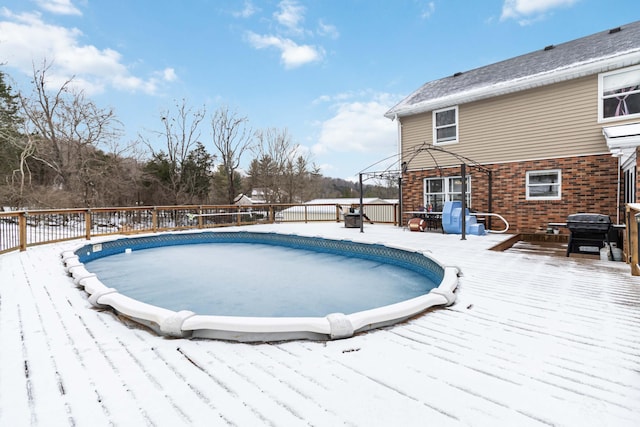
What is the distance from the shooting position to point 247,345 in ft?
Answer: 6.79

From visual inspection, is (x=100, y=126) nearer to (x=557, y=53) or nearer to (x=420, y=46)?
(x=420, y=46)

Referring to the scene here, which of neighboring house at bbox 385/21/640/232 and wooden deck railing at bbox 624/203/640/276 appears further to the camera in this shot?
neighboring house at bbox 385/21/640/232

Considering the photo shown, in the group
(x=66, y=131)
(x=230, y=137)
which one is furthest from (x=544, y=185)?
(x=66, y=131)

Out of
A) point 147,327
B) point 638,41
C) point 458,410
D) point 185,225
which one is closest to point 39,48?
point 185,225

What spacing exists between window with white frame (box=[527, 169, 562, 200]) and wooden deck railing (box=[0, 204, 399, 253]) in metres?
4.08

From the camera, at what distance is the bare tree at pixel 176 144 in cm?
1855

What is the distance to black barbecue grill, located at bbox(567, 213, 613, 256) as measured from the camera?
184 inches

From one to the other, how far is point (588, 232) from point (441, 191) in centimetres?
463

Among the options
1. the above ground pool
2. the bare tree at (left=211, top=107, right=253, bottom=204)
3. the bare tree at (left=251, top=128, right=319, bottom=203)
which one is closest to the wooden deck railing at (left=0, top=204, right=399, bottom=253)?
the above ground pool

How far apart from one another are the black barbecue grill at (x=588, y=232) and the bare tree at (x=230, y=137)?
1680 centimetres

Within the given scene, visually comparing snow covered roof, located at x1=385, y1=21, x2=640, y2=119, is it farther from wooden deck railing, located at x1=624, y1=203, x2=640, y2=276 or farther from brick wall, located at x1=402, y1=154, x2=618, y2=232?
wooden deck railing, located at x1=624, y1=203, x2=640, y2=276

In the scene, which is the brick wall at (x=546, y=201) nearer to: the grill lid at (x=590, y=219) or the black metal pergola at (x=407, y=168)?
the black metal pergola at (x=407, y=168)

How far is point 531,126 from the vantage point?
772 centimetres

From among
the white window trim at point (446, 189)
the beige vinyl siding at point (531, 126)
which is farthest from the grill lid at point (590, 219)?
the white window trim at point (446, 189)
